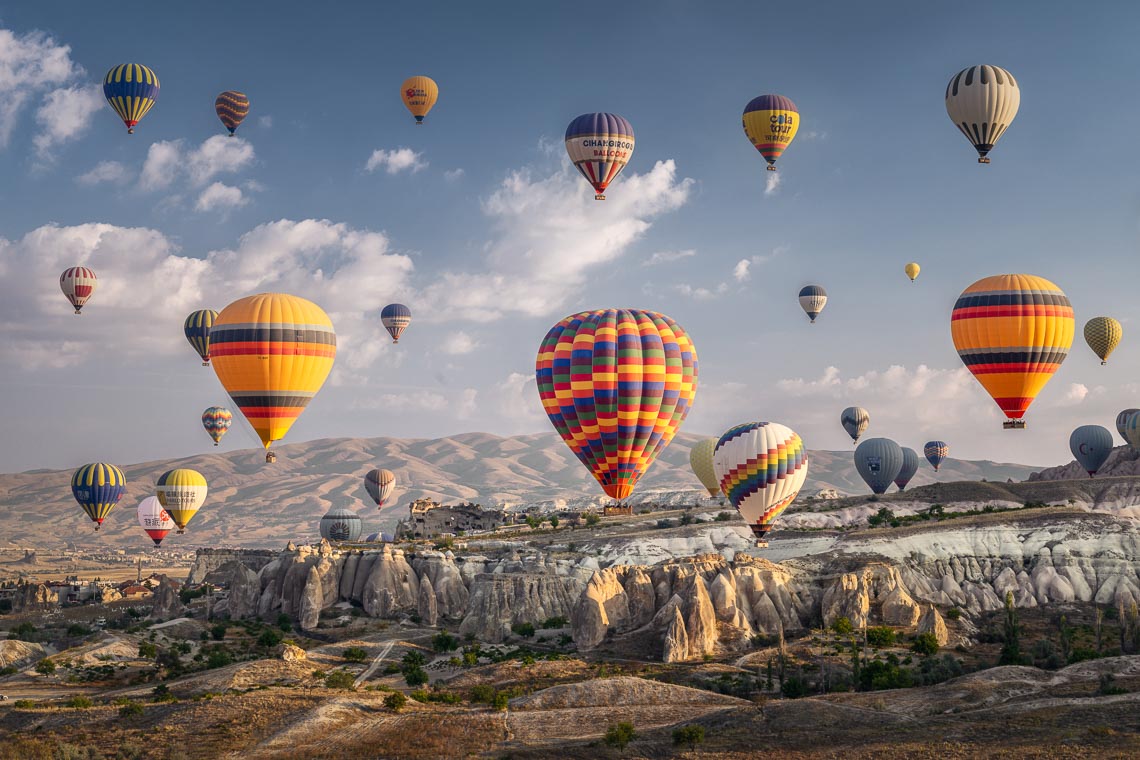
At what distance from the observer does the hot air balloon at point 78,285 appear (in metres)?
135

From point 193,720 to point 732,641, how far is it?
132 feet

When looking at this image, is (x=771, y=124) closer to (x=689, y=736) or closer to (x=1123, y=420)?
(x=689, y=736)

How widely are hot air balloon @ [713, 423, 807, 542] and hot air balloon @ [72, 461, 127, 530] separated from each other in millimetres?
80119

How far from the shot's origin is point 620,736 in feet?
203

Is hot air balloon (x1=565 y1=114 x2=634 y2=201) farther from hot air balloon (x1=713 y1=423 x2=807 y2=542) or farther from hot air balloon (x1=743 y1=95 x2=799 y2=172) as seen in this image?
hot air balloon (x1=713 y1=423 x2=807 y2=542)

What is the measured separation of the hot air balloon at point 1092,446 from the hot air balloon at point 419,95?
10122cm

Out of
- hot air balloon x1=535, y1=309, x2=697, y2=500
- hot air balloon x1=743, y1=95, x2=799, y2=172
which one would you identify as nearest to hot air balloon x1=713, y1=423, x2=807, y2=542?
hot air balloon x1=535, y1=309, x2=697, y2=500

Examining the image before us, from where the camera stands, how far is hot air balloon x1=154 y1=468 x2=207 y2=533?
149 metres

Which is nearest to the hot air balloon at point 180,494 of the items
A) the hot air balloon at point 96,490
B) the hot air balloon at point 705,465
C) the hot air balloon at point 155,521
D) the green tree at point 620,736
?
the hot air balloon at point 96,490

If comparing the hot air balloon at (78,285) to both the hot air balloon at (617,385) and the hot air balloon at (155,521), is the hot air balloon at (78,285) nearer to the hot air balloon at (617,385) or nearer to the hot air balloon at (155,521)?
A: the hot air balloon at (155,521)

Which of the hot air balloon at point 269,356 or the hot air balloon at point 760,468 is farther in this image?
the hot air balloon at point 760,468

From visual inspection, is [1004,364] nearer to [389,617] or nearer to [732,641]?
[732,641]

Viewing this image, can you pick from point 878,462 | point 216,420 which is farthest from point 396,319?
point 878,462

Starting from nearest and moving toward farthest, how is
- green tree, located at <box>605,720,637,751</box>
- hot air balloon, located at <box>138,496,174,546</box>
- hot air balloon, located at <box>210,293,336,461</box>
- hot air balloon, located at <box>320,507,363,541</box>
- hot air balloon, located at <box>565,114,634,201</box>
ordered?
green tree, located at <box>605,720,637,751</box>, hot air balloon, located at <box>210,293,336,461</box>, hot air balloon, located at <box>565,114,634,201</box>, hot air balloon, located at <box>138,496,174,546</box>, hot air balloon, located at <box>320,507,363,541</box>
